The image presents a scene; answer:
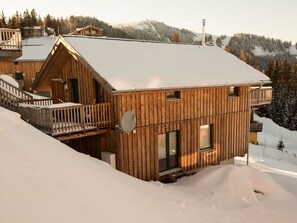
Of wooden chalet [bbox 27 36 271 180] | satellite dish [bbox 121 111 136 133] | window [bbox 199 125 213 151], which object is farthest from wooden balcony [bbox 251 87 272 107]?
satellite dish [bbox 121 111 136 133]

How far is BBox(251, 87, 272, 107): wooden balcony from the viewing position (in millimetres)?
21780

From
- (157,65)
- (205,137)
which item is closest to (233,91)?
(205,137)

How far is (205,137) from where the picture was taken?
59.3ft

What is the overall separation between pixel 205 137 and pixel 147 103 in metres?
5.18

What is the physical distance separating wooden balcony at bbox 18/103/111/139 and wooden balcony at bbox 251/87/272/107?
40.2ft

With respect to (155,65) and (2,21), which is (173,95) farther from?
(2,21)

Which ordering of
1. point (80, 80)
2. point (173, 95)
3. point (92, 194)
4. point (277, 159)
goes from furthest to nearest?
point (277, 159), point (80, 80), point (173, 95), point (92, 194)

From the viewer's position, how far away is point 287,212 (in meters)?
12.6

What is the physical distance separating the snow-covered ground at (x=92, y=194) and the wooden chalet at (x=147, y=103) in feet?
7.44

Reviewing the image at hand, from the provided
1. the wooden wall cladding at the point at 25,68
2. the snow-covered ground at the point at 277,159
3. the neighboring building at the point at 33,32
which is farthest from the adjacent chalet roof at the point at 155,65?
the neighboring building at the point at 33,32

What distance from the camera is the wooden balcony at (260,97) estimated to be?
21780 mm

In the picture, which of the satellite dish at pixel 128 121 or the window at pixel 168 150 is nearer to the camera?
the satellite dish at pixel 128 121

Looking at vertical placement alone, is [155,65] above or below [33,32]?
below

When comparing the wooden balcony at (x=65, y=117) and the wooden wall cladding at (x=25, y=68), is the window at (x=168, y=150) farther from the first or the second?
the wooden wall cladding at (x=25, y=68)
